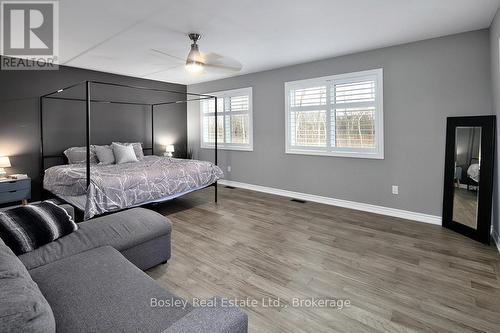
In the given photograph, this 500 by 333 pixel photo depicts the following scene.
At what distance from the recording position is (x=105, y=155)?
5.01 metres

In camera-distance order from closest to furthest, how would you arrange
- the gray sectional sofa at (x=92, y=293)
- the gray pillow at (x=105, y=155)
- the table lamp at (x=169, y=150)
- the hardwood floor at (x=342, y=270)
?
1. the gray sectional sofa at (x=92, y=293)
2. the hardwood floor at (x=342, y=270)
3. the gray pillow at (x=105, y=155)
4. the table lamp at (x=169, y=150)

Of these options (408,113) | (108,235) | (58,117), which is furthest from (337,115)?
(58,117)

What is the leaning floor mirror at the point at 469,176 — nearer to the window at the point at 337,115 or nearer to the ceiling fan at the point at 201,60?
the window at the point at 337,115

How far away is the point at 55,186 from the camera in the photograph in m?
3.89

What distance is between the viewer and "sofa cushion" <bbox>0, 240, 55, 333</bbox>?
797mm

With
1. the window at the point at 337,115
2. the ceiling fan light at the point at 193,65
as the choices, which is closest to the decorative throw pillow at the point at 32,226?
the ceiling fan light at the point at 193,65

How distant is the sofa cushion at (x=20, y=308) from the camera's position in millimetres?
797

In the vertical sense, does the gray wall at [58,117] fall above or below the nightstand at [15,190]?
above

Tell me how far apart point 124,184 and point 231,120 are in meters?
3.21

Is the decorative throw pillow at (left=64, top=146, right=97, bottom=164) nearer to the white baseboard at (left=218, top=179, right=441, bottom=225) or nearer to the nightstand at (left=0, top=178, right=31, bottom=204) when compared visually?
the nightstand at (left=0, top=178, right=31, bottom=204)

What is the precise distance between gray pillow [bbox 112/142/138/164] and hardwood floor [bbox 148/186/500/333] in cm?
177

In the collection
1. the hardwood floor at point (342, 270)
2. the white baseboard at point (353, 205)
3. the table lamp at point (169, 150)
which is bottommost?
the hardwood floor at point (342, 270)

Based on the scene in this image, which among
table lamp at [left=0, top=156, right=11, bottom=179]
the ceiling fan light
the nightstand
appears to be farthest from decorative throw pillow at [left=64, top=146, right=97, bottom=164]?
the ceiling fan light

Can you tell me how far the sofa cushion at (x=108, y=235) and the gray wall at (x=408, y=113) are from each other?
3.11 m
